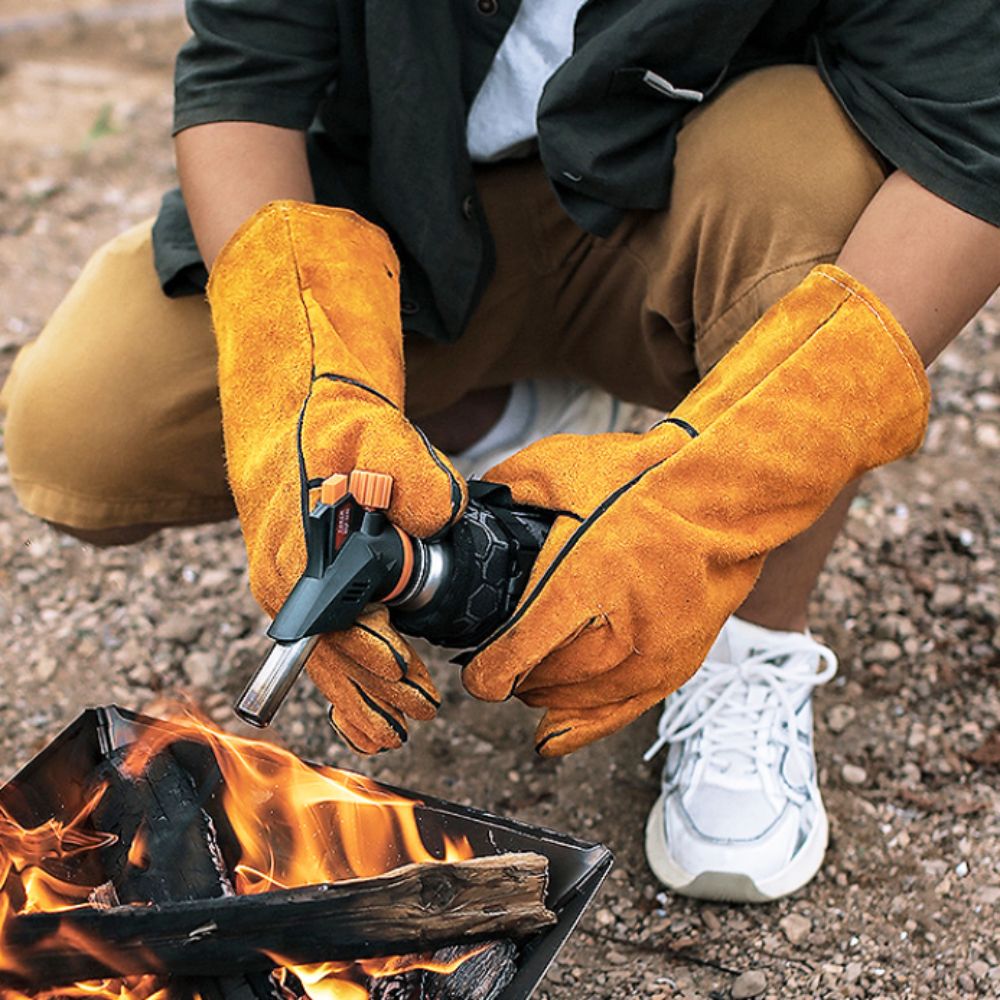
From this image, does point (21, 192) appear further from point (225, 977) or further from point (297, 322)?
point (225, 977)

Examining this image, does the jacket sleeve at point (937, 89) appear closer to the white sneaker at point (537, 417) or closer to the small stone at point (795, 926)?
the white sneaker at point (537, 417)

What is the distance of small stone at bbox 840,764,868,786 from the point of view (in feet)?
5.96

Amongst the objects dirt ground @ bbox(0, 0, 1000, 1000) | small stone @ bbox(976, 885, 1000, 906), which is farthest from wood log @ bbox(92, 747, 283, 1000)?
small stone @ bbox(976, 885, 1000, 906)

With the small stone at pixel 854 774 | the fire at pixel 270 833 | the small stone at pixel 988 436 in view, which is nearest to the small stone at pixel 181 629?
the fire at pixel 270 833

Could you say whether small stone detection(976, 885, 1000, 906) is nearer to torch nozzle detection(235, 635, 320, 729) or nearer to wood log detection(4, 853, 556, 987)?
wood log detection(4, 853, 556, 987)

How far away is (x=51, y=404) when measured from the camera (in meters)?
1.76

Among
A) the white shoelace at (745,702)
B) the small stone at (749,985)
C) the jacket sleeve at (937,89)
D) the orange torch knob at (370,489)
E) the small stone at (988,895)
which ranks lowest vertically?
the small stone at (749,985)

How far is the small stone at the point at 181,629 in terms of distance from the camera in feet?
7.05

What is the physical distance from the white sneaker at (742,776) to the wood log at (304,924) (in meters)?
0.48

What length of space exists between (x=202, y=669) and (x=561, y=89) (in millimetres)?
1066

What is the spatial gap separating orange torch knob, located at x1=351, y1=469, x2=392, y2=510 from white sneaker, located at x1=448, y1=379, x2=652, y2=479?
0.88 m

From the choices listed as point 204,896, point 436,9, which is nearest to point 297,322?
point 436,9

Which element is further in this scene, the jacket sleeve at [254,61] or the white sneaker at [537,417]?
the white sneaker at [537,417]

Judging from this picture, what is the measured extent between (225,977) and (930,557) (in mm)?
1432
